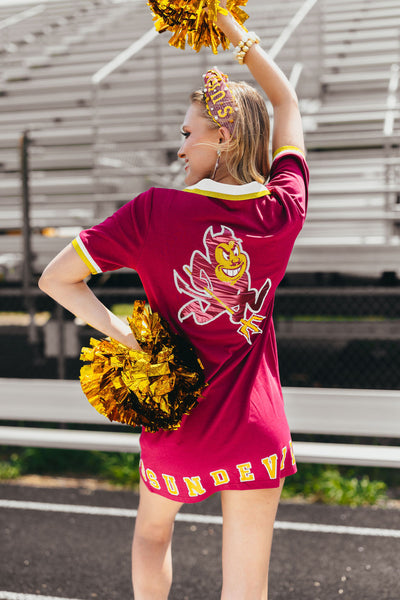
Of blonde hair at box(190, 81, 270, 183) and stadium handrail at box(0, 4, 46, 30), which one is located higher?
stadium handrail at box(0, 4, 46, 30)

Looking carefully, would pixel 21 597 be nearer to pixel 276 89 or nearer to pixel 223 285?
pixel 223 285

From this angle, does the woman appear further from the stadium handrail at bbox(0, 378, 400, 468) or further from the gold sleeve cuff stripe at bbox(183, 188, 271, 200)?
the stadium handrail at bbox(0, 378, 400, 468)

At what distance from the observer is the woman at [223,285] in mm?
1572

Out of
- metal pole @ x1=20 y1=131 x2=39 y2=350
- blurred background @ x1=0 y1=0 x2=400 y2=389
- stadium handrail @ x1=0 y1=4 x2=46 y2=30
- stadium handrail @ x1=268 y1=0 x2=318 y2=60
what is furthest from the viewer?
stadium handrail @ x1=0 y1=4 x2=46 y2=30

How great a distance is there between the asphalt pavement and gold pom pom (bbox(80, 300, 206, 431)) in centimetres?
147

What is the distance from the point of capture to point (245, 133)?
1613mm

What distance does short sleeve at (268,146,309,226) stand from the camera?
1.62 m

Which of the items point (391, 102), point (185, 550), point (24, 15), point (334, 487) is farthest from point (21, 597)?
point (24, 15)

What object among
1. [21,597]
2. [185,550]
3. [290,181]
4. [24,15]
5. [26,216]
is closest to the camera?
[290,181]

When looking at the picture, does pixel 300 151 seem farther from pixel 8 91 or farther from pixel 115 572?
pixel 8 91

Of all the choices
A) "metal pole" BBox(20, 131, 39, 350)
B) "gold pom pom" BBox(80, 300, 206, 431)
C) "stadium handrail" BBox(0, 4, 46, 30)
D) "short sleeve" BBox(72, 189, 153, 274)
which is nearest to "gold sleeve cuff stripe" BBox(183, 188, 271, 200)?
"short sleeve" BBox(72, 189, 153, 274)

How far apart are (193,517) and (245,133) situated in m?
2.70

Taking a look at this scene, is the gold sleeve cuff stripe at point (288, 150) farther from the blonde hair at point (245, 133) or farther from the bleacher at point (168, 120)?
the bleacher at point (168, 120)

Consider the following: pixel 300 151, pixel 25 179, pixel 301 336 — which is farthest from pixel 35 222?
pixel 300 151
